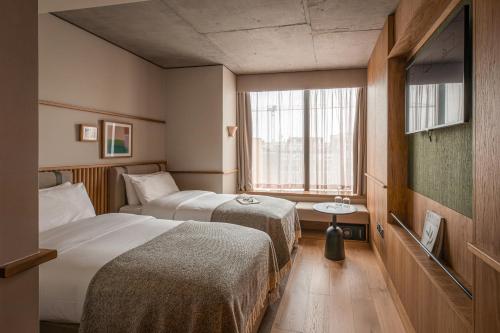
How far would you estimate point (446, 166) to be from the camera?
188 cm

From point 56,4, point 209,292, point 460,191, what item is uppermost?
point 56,4

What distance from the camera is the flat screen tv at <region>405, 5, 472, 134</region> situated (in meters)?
1.54

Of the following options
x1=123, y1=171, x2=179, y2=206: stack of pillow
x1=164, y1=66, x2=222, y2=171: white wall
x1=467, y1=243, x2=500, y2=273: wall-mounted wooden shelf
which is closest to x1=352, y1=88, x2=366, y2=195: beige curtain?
x1=164, y1=66, x2=222, y2=171: white wall

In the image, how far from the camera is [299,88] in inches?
193

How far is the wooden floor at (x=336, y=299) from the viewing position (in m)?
2.26

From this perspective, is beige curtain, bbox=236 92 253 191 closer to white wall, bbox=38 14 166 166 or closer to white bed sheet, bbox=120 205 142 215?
white wall, bbox=38 14 166 166

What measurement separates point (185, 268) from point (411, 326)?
161 centimetres

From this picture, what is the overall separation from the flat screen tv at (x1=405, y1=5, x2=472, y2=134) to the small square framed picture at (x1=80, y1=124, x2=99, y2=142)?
3102mm

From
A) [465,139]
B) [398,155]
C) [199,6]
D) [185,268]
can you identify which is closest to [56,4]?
[199,6]

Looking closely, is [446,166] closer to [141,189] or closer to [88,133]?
[141,189]

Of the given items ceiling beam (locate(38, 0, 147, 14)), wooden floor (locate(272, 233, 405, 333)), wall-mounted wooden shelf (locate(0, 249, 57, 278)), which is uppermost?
ceiling beam (locate(38, 0, 147, 14))

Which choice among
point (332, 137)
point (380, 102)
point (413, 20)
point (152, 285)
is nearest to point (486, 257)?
point (152, 285)

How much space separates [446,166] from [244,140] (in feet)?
11.8

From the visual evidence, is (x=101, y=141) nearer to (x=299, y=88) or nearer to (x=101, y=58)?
(x=101, y=58)
